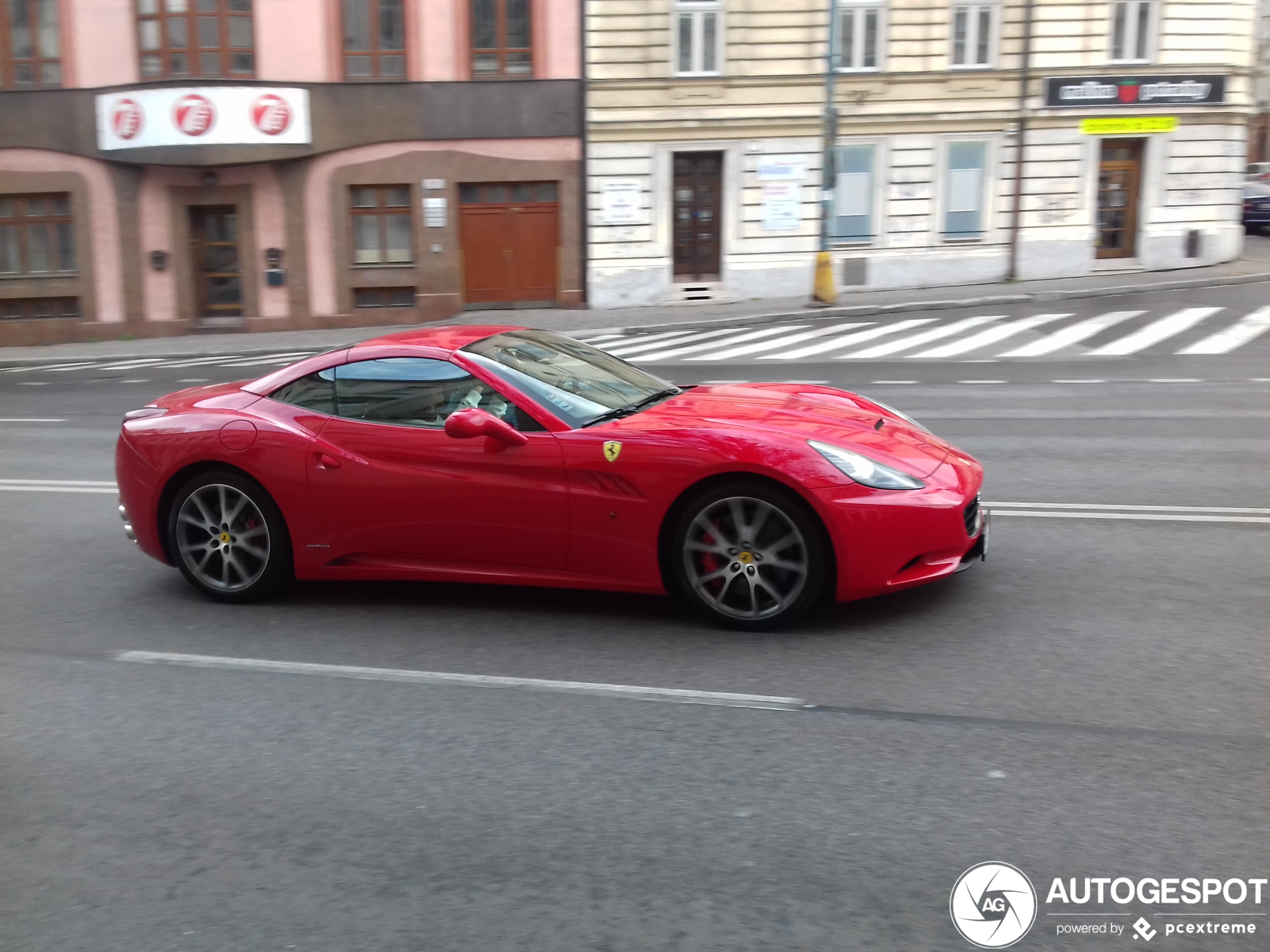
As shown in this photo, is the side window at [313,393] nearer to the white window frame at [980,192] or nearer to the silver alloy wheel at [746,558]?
the silver alloy wheel at [746,558]

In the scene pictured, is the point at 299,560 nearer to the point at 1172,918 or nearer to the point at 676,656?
the point at 676,656

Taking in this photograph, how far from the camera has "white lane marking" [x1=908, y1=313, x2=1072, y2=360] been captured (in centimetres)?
1741

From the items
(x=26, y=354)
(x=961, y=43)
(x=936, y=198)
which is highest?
(x=961, y=43)

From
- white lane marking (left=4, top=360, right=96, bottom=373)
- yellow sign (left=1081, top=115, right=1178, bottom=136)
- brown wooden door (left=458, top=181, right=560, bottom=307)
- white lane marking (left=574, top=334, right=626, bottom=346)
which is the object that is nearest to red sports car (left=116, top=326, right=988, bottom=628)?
white lane marking (left=574, top=334, right=626, bottom=346)

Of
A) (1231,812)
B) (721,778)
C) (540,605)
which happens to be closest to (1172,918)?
(1231,812)

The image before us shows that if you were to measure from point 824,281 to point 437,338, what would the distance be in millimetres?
18852

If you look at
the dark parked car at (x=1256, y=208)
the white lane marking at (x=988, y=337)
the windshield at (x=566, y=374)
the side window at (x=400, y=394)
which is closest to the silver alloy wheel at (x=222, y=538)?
the side window at (x=400, y=394)

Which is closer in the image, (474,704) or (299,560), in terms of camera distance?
(474,704)

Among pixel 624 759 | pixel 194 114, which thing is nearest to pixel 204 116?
pixel 194 114

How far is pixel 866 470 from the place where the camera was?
215 inches

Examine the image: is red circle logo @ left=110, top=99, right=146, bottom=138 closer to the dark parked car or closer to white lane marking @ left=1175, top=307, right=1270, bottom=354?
white lane marking @ left=1175, top=307, right=1270, bottom=354

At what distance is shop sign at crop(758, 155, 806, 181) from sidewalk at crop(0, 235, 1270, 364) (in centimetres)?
262

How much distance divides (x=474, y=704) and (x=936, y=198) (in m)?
24.1

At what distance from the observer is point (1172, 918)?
10.5 feet
